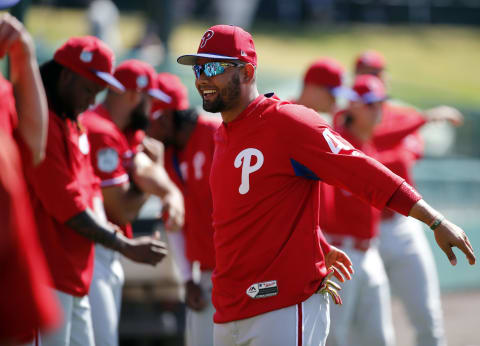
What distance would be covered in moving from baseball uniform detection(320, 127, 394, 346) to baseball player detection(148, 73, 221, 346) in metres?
1.02

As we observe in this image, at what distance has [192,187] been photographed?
5953mm

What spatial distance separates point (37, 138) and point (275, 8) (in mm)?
27486

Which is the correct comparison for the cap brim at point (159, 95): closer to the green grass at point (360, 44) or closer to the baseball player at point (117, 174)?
the baseball player at point (117, 174)

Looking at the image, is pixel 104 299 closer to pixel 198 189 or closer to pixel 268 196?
pixel 198 189

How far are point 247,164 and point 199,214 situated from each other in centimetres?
199

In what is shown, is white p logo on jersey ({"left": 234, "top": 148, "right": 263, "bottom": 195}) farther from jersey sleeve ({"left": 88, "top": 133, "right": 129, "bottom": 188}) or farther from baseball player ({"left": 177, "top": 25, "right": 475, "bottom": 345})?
jersey sleeve ({"left": 88, "top": 133, "right": 129, "bottom": 188})

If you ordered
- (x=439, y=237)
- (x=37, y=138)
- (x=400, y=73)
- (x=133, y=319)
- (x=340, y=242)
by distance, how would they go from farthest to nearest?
(x=400, y=73)
(x=133, y=319)
(x=340, y=242)
(x=439, y=237)
(x=37, y=138)

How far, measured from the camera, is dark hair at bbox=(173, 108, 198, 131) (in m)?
6.10

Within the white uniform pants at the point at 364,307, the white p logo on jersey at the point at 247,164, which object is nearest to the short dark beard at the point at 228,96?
the white p logo on jersey at the point at 247,164

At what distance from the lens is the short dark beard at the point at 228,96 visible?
13.4 ft

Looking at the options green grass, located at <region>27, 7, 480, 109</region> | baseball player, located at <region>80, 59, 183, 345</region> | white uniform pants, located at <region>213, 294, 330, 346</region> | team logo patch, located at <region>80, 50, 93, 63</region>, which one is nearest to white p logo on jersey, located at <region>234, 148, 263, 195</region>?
white uniform pants, located at <region>213, 294, 330, 346</region>

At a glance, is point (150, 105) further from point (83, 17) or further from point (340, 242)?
point (83, 17)

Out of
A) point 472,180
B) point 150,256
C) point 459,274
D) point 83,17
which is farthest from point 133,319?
point 83,17

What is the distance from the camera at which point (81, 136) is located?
470 cm
